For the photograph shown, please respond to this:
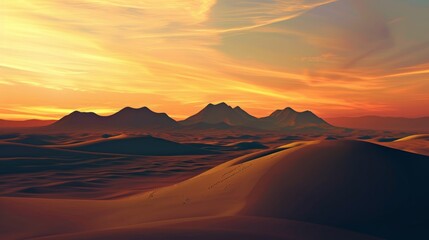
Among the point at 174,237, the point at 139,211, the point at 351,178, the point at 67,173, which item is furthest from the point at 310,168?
the point at 67,173

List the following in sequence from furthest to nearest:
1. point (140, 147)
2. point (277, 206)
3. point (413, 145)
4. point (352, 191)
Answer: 1. point (140, 147)
2. point (413, 145)
3. point (352, 191)
4. point (277, 206)

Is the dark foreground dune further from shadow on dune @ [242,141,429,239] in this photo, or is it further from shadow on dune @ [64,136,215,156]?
shadow on dune @ [64,136,215,156]

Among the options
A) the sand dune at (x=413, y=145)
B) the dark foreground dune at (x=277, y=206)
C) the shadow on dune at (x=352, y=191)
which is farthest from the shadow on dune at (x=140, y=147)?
the shadow on dune at (x=352, y=191)

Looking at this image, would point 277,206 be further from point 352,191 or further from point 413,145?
point 413,145

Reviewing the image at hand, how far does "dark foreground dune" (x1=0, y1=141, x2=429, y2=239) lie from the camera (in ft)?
33.7

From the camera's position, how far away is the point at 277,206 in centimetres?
1333

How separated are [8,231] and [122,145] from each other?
57.5 meters

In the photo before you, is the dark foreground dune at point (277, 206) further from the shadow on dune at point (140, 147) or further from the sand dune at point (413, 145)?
the shadow on dune at point (140, 147)

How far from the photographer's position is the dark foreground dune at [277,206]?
33.7ft

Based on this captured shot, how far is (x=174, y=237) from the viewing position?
8.61 meters

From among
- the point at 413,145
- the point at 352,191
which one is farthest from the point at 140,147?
the point at 352,191

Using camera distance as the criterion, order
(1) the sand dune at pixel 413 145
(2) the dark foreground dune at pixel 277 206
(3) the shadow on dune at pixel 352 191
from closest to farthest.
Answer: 1. (2) the dark foreground dune at pixel 277 206
2. (3) the shadow on dune at pixel 352 191
3. (1) the sand dune at pixel 413 145

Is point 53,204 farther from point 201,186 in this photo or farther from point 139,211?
point 201,186

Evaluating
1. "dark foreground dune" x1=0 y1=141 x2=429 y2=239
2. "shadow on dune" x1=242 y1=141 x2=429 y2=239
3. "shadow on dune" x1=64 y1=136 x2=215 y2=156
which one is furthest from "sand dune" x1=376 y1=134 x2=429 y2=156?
"dark foreground dune" x1=0 y1=141 x2=429 y2=239
